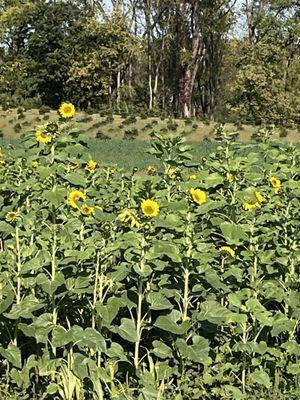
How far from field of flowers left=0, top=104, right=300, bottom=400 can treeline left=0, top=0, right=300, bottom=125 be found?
29.1 meters

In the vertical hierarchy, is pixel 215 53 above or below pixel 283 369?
above

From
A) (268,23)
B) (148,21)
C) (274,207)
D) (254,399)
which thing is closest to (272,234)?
(274,207)

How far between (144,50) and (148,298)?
132ft

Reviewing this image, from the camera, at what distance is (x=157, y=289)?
3.19 metres

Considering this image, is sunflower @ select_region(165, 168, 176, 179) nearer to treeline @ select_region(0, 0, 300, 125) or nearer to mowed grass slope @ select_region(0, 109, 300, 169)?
mowed grass slope @ select_region(0, 109, 300, 169)

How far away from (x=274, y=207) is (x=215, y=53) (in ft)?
130

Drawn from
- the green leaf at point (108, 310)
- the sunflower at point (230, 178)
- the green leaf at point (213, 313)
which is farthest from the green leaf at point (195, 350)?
the sunflower at point (230, 178)

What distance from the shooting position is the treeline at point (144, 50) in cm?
3506

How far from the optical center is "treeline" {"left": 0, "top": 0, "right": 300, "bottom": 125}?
35.1 metres

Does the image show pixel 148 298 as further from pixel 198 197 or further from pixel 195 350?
pixel 198 197

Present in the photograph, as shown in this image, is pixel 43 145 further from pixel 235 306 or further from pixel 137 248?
pixel 235 306

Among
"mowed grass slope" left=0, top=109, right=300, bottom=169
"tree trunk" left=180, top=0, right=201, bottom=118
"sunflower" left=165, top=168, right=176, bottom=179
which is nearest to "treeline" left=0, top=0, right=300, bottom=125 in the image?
"tree trunk" left=180, top=0, right=201, bottom=118

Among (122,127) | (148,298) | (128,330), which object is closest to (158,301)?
(148,298)

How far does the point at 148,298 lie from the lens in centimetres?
304
